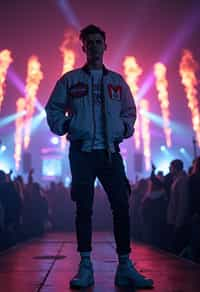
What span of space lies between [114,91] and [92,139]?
0.49m

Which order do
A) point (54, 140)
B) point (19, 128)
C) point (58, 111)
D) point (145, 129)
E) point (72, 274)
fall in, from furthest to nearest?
1. point (54, 140)
2. point (145, 129)
3. point (19, 128)
4. point (72, 274)
5. point (58, 111)

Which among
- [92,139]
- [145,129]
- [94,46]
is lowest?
[92,139]

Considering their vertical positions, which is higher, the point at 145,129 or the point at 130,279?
the point at 145,129

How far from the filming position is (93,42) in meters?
4.23

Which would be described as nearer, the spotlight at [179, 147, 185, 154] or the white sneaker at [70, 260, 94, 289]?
the white sneaker at [70, 260, 94, 289]

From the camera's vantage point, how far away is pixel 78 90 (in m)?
4.18

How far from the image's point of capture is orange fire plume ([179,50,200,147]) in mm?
36750

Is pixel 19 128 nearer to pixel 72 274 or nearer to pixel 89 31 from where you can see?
pixel 72 274

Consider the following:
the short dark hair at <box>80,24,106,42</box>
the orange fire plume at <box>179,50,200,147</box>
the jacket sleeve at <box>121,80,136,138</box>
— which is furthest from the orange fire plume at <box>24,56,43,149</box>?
the jacket sleeve at <box>121,80,136,138</box>

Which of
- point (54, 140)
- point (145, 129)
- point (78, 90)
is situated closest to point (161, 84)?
point (145, 129)

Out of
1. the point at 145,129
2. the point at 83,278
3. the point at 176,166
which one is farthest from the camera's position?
the point at 145,129

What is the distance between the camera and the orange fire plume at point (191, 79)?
36750mm

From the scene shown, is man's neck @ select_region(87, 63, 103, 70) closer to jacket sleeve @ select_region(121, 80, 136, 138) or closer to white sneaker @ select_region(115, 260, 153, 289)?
jacket sleeve @ select_region(121, 80, 136, 138)

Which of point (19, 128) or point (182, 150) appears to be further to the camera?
point (182, 150)
